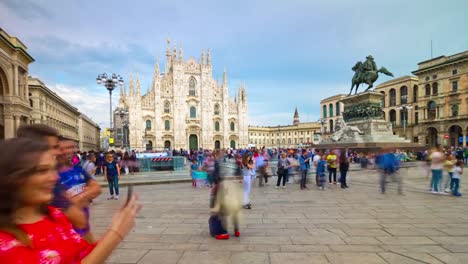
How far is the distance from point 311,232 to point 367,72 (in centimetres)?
2004

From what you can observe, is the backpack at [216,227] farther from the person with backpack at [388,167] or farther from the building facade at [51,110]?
the building facade at [51,110]

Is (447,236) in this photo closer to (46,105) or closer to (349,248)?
(349,248)

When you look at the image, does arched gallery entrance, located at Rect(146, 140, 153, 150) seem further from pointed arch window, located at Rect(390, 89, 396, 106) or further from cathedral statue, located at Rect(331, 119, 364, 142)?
pointed arch window, located at Rect(390, 89, 396, 106)

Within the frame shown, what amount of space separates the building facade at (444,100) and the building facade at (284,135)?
1417 inches

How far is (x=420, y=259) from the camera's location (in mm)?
3631

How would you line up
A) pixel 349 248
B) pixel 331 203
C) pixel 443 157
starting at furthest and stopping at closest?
pixel 443 157, pixel 331 203, pixel 349 248

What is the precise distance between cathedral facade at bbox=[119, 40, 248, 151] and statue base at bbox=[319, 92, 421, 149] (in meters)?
35.3

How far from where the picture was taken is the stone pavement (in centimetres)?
382

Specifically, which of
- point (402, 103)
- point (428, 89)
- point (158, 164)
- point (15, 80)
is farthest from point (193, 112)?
point (428, 89)

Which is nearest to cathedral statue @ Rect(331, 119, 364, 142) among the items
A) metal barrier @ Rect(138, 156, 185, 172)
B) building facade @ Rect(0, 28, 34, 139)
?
metal barrier @ Rect(138, 156, 185, 172)

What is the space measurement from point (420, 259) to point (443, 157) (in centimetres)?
651

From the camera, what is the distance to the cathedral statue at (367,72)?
69.3 feet

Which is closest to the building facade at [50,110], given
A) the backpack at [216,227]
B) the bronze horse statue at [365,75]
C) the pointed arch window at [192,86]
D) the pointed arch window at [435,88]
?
the pointed arch window at [192,86]

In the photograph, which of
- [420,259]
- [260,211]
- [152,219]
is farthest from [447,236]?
[152,219]
